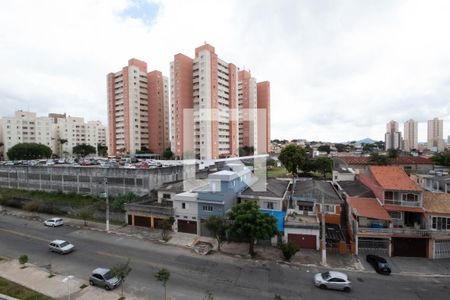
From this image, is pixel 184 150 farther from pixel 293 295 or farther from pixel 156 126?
pixel 293 295

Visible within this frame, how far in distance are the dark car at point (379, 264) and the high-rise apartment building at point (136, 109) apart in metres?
76.0

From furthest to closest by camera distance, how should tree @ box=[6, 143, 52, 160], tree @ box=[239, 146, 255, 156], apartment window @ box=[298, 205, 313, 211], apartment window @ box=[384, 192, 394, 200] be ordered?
tree @ box=[239, 146, 255, 156] → tree @ box=[6, 143, 52, 160] → apartment window @ box=[298, 205, 313, 211] → apartment window @ box=[384, 192, 394, 200]

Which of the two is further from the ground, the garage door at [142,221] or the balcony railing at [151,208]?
the balcony railing at [151,208]

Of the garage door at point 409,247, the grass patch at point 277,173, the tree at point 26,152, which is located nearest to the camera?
the garage door at point 409,247

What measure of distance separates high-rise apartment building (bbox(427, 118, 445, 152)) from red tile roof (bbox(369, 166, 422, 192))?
152m

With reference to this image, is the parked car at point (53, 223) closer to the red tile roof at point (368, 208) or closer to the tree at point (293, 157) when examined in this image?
→ the red tile roof at point (368, 208)

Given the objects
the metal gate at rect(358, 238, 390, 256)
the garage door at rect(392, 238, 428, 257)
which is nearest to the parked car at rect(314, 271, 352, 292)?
the metal gate at rect(358, 238, 390, 256)

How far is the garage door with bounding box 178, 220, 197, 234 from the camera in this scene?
79.8 feet

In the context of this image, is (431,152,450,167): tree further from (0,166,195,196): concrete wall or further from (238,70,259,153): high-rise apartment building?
(0,166,195,196): concrete wall

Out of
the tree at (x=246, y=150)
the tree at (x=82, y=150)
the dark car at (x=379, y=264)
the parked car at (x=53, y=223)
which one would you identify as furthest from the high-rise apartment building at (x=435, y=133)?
the tree at (x=82, y=150)

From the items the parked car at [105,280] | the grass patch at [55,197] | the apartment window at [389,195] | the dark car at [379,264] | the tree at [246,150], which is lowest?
the dark car at [379,264]

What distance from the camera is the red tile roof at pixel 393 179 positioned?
20.7 meters

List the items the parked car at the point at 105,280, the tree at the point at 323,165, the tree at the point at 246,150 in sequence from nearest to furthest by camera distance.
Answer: the parked car at the point at 105,280
the tree at the point at 323,165
the tree at the point at 246,150

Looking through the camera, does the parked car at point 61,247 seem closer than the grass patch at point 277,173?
Yes
